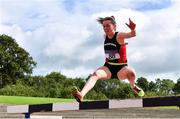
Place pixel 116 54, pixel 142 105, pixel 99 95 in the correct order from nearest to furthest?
pixel 142 105 → pixel 116 54 → pixel 99 95

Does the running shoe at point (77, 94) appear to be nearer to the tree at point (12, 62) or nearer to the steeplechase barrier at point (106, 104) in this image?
the steeplechase barrier at point (106, 104)

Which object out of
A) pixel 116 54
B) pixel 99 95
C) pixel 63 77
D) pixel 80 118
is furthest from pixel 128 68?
pixel 63 77

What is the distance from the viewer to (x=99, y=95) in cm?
1912

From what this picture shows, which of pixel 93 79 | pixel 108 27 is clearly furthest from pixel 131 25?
pixel 93 79

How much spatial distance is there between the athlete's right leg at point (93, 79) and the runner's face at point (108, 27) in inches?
16.0

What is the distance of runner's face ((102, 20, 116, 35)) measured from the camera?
6.09 m

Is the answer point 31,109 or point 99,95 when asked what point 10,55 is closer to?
point 99,95

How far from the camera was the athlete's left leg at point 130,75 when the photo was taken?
5.93 m

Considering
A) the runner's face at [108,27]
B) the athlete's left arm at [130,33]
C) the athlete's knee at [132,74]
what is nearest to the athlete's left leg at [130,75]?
the athlete's knee at [132,74]

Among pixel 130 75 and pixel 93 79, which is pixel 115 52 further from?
pixel 93 79

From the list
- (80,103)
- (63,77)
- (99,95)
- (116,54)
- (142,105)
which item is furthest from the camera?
(63,77)

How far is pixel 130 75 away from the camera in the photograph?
19.6 feet

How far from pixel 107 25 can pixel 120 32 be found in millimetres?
194

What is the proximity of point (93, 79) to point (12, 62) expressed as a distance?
4164cm
